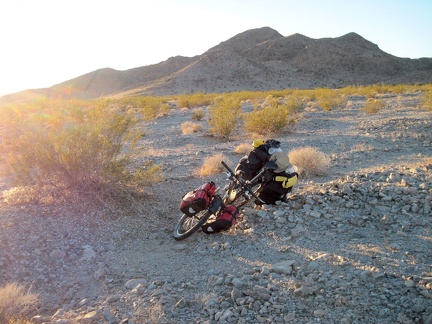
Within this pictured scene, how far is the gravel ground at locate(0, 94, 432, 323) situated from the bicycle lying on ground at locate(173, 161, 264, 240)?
0.18 metres

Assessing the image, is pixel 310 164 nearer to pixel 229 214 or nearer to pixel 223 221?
pixel 229 214

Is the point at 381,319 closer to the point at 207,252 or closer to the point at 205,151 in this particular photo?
the point at 207,252

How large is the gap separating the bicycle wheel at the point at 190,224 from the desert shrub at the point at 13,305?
2055mm

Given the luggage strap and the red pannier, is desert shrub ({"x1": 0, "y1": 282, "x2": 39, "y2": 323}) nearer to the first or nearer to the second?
the red pannier

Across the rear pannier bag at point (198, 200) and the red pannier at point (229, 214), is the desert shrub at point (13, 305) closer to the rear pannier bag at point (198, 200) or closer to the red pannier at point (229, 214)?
the rear pannier bag at point (198, 200)

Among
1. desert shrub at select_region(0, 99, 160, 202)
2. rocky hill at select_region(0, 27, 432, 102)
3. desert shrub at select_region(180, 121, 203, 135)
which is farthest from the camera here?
rocky hill at select_region(0, 27, 432, 102)

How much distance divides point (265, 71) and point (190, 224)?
212ft

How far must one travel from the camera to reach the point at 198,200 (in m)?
5.46

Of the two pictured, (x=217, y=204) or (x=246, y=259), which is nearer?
(x=246, y=259)

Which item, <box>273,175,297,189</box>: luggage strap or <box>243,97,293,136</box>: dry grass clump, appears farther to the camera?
<box>243,97,293,136</box>: dry grass clump

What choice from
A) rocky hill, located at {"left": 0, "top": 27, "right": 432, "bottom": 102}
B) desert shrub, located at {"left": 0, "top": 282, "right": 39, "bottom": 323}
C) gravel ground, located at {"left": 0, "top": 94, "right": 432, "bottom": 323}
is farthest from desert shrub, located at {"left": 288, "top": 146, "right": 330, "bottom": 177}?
rocky hill, located at {"left": 0, "top": 27, "right": 432, "bottom": 102}

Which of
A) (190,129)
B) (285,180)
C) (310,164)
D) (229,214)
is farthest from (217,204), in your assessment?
(190,129)

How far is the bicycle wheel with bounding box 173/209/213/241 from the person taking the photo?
5477 mm

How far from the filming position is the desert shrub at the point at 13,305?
3.70 m
